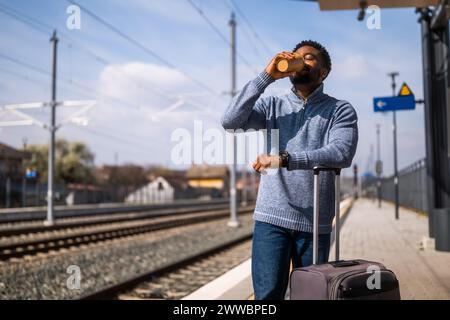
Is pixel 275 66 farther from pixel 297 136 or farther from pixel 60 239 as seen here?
pixel 60 239

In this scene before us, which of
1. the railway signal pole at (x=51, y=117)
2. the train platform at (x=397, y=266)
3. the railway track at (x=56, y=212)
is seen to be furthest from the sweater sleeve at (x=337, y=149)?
the railway track at (x=56, y=212)

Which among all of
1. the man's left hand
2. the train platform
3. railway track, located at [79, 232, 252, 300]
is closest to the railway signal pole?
railway track, located at [79, 232, 252, 300]

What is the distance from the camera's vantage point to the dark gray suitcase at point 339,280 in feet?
6.28

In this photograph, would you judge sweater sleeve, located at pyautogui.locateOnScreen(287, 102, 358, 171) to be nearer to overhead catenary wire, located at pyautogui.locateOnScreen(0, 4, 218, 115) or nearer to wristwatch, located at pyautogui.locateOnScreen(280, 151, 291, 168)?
wristwatch, located at pyautogui.locateOnScreen(280, 151, 291, 168)

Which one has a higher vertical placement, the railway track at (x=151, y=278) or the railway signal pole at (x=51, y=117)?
the railway signal pole at (x=51, y=117)

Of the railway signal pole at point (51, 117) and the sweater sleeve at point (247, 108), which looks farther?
the railway signal pole at point (51, 117)

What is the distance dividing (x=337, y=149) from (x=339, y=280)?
0.53 meters

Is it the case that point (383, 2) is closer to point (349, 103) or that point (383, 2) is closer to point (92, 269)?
point (349, 103)

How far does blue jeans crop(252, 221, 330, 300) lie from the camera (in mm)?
2273

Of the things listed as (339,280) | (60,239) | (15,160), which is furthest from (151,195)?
(339,280)

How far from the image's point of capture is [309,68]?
223cm

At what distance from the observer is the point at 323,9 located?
349 cm

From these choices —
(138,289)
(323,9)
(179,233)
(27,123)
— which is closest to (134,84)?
(27,123)

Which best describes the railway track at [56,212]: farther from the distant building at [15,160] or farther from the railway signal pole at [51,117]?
the distant building at [15,160]
